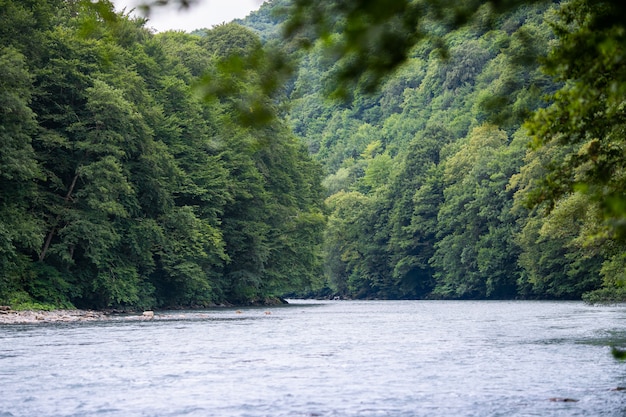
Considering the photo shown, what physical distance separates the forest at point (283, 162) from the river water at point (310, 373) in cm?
348

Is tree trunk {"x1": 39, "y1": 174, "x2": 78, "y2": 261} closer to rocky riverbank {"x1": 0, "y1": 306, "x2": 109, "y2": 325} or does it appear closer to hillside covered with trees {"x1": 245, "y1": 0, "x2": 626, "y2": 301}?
rocky riverbank {"x1": 0, "y1": 306, "x2": 109, "y2": 325}

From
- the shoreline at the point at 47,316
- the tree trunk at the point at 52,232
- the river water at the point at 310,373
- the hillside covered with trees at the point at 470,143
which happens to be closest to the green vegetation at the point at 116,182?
the tree trunk at the point at 52,232

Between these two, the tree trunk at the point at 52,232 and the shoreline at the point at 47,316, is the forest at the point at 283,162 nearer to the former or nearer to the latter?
the tree trunk at the point at 52,232

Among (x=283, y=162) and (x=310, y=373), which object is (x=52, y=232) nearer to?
(x=310, y=373)

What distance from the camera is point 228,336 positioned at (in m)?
28.0

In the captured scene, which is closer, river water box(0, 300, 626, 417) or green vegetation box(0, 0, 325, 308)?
river water box(0, 300, 626, 417)

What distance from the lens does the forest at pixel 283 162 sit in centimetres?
588

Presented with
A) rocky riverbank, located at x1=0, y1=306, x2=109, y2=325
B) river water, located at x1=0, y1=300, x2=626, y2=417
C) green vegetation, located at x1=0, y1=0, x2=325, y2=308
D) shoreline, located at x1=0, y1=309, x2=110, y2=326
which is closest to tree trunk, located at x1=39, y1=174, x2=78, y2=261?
green vegetation, located at x1=0, y1=0, x2=325, y2=308

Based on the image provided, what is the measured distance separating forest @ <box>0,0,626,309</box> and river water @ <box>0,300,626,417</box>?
348cm

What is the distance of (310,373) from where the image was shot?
1758 cm

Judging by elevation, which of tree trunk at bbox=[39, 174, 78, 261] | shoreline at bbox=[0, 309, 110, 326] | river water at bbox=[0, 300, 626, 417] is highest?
tree trunk at bbox=[39, 174, 78, 261]

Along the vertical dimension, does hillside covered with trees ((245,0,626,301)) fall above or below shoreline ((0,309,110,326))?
above

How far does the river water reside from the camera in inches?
529

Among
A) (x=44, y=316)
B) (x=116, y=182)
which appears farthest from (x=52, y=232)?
(x=44, y=316)
